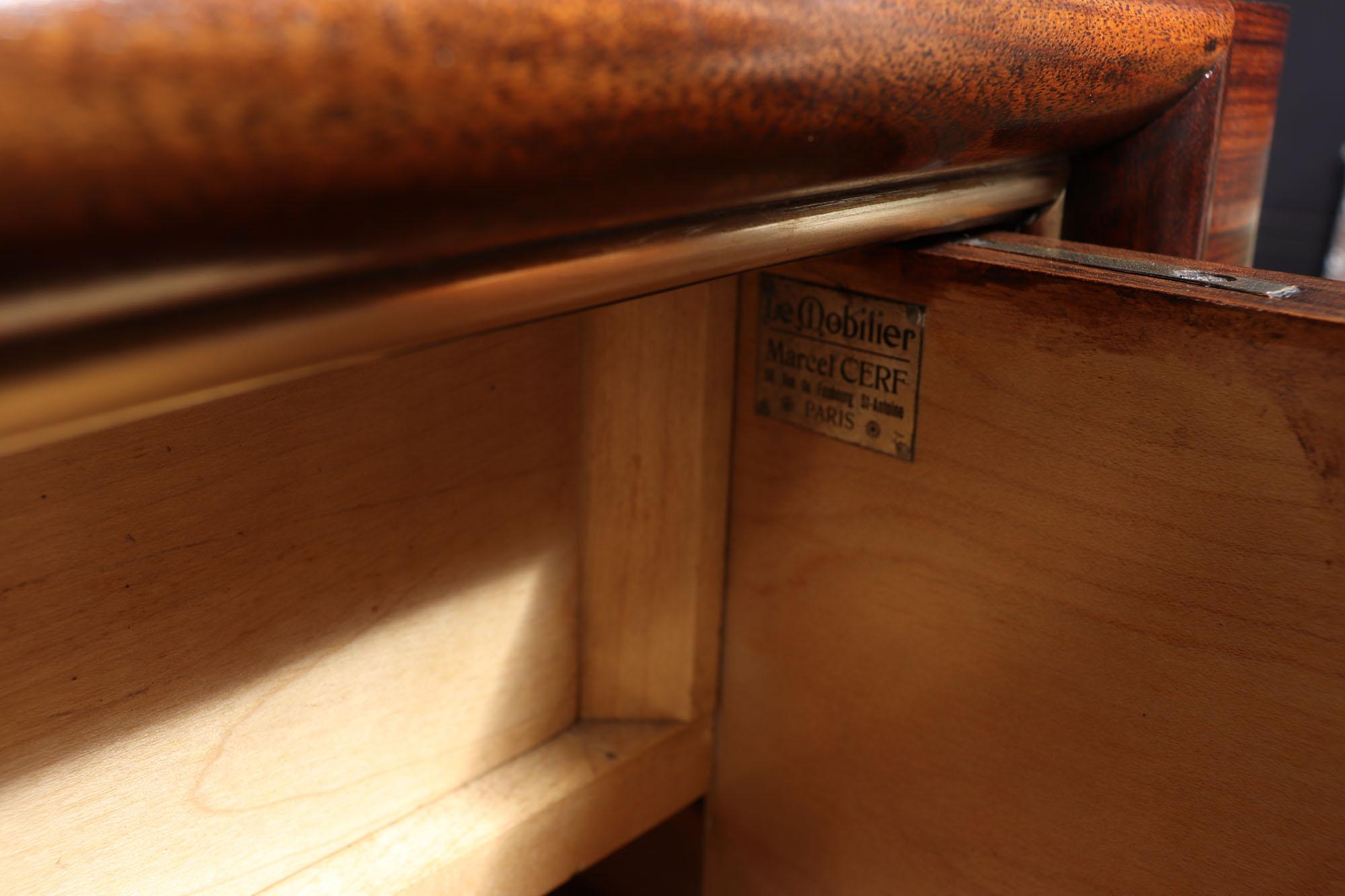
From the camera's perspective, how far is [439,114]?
8.1 inches

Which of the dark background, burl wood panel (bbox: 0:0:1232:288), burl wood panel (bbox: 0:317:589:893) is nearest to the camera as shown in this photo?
burl wood panel (bbox: 0:0:1232:288)

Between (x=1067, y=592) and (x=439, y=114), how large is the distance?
33cm

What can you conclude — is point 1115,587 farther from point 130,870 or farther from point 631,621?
point 130,870

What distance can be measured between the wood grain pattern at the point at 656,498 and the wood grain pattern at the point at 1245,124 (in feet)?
0.94

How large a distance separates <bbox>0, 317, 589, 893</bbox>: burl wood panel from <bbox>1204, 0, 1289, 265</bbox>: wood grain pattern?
37cm

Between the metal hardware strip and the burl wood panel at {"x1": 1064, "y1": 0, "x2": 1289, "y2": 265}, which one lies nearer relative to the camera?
the metal hardware strip

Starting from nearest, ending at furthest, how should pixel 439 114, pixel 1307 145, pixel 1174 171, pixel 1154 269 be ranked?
A: 1. pixel 439 114
2. pixel 1154 269
3. pixel 1174 171
4. pixel 1307 145

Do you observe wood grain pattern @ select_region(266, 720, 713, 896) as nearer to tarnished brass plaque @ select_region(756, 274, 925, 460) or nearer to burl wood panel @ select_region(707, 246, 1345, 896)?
burl wood panel @ select_region(707, 246, 1345, 896)

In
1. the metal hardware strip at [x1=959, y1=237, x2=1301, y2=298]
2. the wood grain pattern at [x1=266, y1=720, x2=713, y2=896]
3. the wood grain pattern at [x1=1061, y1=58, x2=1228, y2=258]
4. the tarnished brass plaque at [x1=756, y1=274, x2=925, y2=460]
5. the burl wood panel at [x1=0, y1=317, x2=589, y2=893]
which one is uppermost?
the wood grain pattern at [x1=1061, y1=58, x2=1228, y2=258]

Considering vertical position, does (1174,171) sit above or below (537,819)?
above

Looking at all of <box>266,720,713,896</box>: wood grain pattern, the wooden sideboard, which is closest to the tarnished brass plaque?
the wooden sideboard

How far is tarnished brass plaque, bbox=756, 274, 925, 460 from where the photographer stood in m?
0.46

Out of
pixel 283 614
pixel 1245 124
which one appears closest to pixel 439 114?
pixel 283 614

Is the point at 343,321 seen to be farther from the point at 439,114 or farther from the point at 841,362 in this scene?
the point at 841,362
